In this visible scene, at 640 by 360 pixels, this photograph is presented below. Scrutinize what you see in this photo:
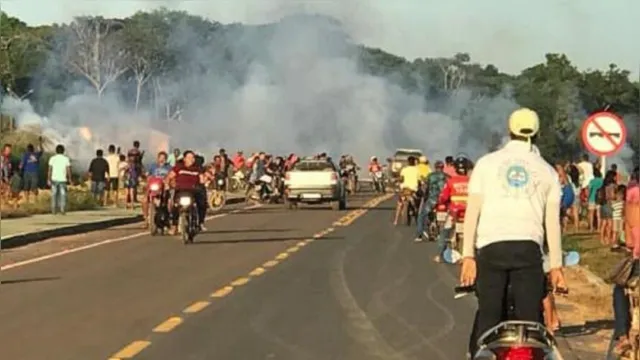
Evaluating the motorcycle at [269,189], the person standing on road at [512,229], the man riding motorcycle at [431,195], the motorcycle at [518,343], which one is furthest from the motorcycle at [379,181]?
the motorcycle at [518,343]

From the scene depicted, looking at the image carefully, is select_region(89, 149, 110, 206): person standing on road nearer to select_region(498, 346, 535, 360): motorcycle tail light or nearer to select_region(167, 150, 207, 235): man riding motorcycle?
select_region(167, 150, 207, 235): man riding motorcycle

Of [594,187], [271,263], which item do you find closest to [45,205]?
[594,187]

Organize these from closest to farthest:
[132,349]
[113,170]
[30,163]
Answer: [132,349]
[30,163]
[113,170]

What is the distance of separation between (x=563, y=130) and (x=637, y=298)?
58494 mm

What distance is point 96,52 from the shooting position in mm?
110000

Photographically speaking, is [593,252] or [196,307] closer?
[196,307]

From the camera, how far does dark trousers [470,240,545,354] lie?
8.46m

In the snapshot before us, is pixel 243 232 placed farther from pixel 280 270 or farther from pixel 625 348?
pixel 625 348

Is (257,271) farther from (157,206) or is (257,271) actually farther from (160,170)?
(160,170)

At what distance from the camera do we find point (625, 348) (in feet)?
40.2

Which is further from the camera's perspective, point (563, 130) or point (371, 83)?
point (371, 83)

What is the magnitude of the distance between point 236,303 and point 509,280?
904cm

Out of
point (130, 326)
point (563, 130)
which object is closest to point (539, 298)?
point (130, 326)

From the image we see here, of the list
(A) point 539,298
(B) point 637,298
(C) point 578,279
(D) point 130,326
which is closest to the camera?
(A) point 539,298
